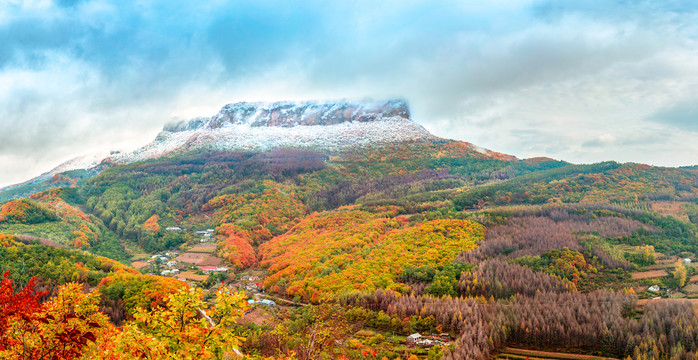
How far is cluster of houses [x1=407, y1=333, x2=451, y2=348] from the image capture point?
3075 centimetres

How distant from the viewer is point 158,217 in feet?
369

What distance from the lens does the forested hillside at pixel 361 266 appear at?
21.5 meters

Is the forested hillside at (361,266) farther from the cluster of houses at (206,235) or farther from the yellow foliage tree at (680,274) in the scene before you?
the cluster of houses at (206,235)

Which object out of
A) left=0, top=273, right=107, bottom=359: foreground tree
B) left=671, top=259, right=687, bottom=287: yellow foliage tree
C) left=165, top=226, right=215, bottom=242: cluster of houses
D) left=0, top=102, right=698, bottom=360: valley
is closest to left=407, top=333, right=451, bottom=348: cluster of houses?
left=0, top=102, right=698, bottom=360: valley

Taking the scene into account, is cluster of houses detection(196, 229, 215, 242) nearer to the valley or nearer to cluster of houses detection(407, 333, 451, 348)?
the valley

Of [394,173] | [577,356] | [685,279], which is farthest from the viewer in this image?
[394,173]

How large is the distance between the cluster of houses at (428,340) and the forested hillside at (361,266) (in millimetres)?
230

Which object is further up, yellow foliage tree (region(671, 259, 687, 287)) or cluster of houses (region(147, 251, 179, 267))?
yellow foliage tree (region(671, 259, 687, 287))

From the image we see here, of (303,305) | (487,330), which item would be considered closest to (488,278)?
(487,330)

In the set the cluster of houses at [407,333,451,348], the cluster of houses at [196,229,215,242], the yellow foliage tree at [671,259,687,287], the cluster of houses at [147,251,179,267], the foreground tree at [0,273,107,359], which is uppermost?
the foreground tree at [0,273,107,359]

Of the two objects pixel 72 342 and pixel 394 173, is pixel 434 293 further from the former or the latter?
pixel 394 173

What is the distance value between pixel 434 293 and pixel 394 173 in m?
119

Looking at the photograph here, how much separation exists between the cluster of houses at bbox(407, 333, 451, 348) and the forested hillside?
0.23 metres

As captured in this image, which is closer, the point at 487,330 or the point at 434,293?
the point at 487,330
